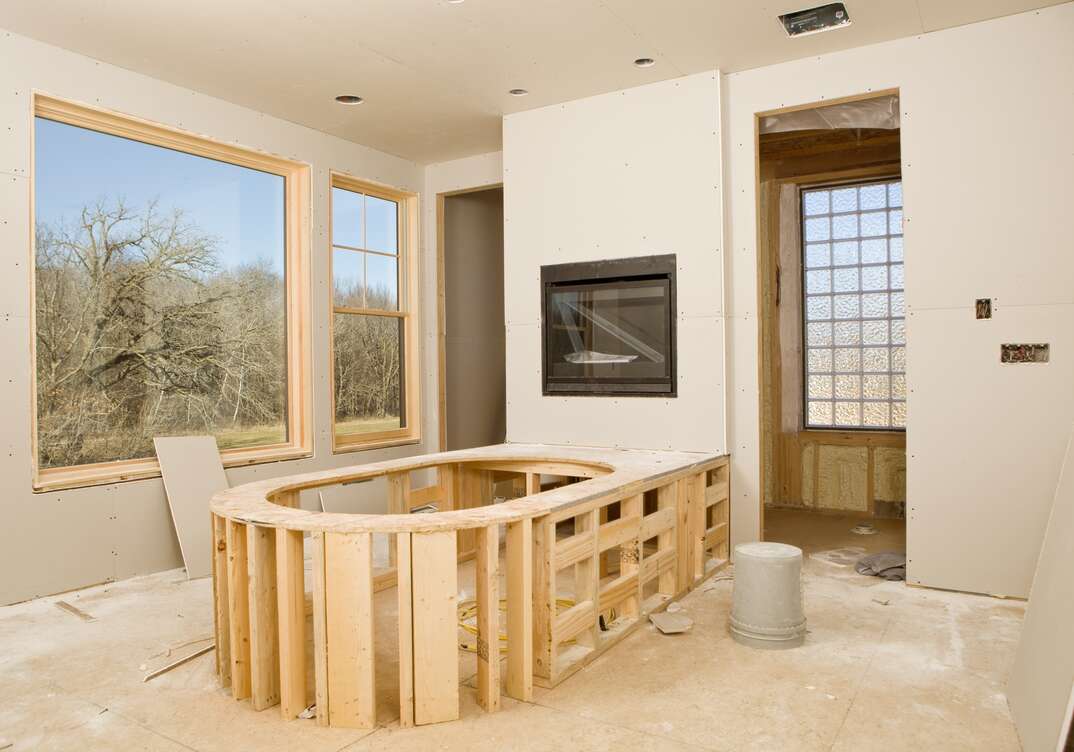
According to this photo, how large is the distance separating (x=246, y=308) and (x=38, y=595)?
75.1 inches

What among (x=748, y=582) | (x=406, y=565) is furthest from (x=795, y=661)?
(x=406, y=565)

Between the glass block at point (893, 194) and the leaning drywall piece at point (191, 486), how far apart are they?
469 centimetres

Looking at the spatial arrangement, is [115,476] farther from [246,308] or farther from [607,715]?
[607,715]

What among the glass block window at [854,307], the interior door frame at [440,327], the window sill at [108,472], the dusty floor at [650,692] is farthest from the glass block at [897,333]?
the window sill at [108,472]

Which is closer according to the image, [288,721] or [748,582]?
[288,721]

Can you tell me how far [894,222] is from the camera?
530 centimetres

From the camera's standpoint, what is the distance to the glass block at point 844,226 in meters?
5.43

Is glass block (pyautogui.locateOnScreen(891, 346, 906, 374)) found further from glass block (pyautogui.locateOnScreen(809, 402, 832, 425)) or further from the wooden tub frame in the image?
the wooden tub frame

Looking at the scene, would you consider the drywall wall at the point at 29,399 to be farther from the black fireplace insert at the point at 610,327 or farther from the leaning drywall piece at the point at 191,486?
the black fireplace insert at the point at 610,327

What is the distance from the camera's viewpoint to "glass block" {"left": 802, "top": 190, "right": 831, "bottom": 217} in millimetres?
5523

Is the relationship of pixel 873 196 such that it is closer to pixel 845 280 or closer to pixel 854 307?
pixel 845 280

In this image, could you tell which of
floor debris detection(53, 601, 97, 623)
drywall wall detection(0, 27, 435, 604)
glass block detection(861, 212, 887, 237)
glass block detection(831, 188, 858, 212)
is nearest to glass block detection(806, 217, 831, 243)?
glass block detection(831, 188, 858, 212)

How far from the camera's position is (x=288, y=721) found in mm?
2303

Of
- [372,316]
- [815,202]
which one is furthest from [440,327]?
[815,202]
